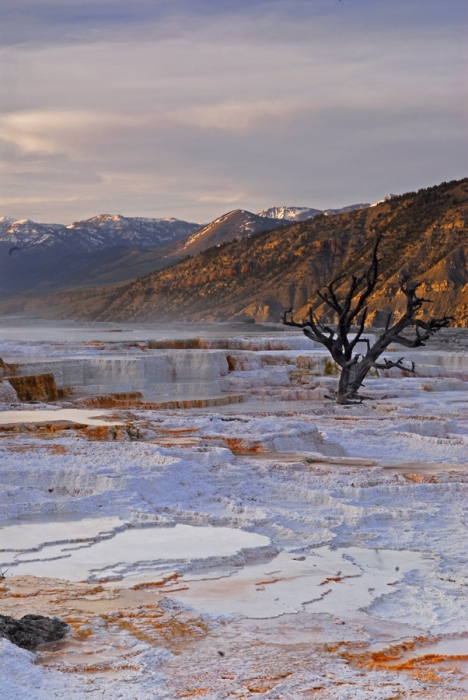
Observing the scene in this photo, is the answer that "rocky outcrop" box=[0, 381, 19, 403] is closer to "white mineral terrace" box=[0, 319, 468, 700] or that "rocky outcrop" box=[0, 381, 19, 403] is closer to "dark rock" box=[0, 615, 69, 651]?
"white mineral terrace" box=[0, 319, 468, 700]

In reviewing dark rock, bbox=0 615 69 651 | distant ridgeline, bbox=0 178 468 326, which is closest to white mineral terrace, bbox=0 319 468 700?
dark rock, bbox=0 615 69 651

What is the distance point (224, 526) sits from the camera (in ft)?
27.7

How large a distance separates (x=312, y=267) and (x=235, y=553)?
266 feet

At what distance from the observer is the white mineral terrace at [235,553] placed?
491 centimetres

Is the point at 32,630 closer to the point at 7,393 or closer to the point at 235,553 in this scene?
the point at 235,553

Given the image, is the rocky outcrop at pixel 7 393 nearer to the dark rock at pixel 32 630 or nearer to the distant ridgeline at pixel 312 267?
the dark rock at pixel 32 630

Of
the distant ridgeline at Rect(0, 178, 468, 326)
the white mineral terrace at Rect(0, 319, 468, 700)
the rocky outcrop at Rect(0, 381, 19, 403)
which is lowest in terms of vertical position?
the white mineral terrace at Rect(0, 319, 468, 700)

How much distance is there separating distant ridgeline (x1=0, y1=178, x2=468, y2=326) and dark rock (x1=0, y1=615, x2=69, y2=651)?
188 feet

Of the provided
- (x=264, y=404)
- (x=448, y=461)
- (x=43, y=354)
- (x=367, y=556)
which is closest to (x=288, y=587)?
(x=367, y=556)

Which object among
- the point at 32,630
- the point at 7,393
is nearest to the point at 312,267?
the point at 7,393

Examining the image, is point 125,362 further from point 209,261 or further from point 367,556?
point 209,261

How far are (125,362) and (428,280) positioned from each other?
4974 centimetres

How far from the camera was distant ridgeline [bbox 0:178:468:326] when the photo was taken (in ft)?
A: 230

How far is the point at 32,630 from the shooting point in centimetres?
525
